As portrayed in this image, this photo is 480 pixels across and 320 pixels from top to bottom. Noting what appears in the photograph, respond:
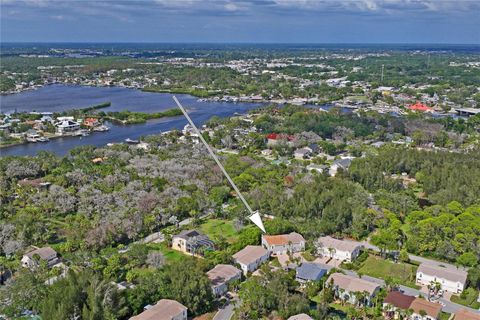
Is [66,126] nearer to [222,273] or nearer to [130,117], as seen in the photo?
[130,117]

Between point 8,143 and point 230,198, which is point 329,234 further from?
point 8,143

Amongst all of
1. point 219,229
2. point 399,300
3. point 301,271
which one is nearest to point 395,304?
point 399,300

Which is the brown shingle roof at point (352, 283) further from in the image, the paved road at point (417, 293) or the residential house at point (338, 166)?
the residential house at point (338, 166)

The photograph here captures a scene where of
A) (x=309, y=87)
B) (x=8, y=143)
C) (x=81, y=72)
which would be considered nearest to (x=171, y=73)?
(x=81, y=72)

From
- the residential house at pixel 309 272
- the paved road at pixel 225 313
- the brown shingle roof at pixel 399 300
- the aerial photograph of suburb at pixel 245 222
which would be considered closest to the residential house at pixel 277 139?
the aerial photograph of suburb at pixel 245 222

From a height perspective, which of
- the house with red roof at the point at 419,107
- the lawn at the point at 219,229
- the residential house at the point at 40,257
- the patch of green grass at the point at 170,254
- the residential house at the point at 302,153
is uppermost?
the house with red roof at the point at 419,107

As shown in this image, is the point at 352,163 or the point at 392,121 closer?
the point at 352,163
